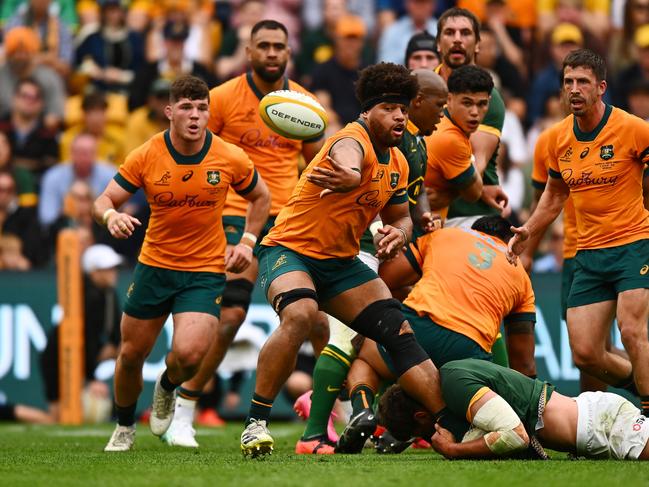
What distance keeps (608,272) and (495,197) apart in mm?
1706

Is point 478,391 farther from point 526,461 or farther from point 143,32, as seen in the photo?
point 143,32

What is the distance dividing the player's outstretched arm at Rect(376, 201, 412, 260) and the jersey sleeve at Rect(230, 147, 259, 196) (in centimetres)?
133

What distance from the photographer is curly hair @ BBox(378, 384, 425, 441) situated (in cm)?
892

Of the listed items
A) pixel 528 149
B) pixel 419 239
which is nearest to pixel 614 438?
pixel 419 239

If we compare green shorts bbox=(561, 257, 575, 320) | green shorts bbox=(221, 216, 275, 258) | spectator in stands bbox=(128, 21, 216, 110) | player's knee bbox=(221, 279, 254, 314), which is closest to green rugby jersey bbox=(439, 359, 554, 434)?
green shorts bbox=(561, 257, 575, 320)

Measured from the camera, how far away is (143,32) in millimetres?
18344

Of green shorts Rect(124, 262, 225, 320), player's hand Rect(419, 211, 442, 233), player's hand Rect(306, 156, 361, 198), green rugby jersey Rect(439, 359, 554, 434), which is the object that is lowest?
green rugby jersey Rect(439, 359, 554, 434)

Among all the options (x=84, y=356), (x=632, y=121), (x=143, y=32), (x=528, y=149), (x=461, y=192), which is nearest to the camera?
(x=632, y=121)

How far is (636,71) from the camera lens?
666 inches

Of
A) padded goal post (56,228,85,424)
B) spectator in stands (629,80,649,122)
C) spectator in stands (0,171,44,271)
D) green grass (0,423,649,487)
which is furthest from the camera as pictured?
spectator in stands (0,171,44,271)

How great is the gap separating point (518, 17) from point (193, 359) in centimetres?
955

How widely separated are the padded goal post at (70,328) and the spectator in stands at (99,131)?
2.24 meters

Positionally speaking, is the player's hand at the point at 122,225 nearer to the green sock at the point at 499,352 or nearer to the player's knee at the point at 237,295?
the player's knee at the point at 237,295

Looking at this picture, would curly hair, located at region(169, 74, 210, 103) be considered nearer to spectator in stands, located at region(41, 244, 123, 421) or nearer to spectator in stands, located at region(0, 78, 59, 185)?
spectator in stands, located at region(41, 244, 123, 421)
